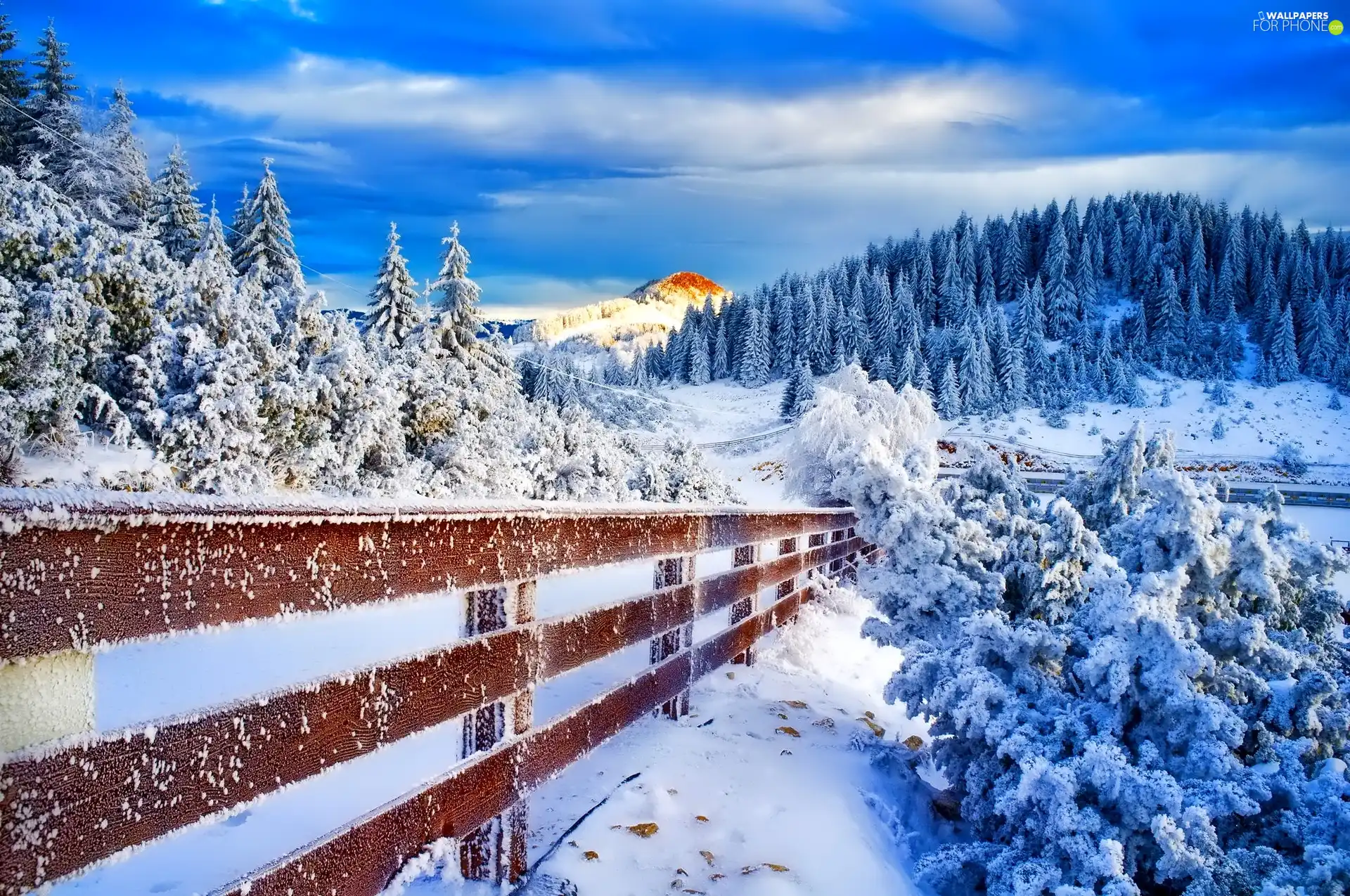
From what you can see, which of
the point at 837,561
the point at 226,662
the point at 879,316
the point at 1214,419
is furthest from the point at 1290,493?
the point at 226,662

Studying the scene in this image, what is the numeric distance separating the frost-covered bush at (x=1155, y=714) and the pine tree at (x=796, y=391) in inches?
2335

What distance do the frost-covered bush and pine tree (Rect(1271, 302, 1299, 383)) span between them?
85190mm

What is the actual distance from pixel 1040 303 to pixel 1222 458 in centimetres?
3289

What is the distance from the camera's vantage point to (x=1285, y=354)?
72.9m

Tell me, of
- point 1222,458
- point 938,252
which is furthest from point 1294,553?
point 938,252

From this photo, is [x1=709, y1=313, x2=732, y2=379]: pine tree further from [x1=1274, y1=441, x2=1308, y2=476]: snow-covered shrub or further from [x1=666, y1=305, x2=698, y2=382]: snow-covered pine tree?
[x1=1274, y1=441, x2=1308, y2=476]: snow-covered shrub

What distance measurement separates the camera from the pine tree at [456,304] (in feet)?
97.6

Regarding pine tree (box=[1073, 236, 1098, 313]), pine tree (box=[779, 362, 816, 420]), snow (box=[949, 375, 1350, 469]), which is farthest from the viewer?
pine tree (box=[1073, 236, 1098, 313])

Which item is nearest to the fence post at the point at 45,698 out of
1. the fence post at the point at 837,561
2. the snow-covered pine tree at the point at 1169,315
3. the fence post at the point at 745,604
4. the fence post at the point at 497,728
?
the fence post at the point at 497,728

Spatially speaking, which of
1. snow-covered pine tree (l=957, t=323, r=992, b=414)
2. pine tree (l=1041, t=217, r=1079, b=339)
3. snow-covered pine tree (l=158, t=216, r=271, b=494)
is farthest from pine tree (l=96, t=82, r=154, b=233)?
pine tree (l=1041, t=217, r=1079, b=339)

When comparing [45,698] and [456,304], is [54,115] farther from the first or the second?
[45,698]

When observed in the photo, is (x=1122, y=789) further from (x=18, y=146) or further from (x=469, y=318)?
(x=18, y=146)

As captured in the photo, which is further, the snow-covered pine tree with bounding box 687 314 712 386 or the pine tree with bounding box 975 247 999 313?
the pine tree with bounding box 975 247 999 313

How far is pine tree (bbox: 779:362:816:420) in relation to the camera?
64.9m
